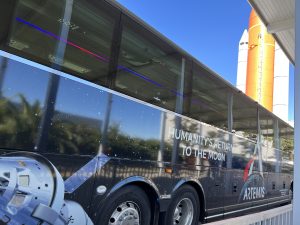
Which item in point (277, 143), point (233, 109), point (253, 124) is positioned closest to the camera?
point (233, 109)

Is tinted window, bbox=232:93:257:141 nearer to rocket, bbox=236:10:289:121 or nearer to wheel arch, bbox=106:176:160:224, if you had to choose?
wheel arch, bbox=106:176:160:224

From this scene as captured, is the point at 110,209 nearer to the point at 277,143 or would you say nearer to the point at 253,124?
the point at 253,124

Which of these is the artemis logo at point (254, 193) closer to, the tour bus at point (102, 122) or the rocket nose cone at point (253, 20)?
the tour bus at point (102, 122)

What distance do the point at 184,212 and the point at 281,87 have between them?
41554 millimetres

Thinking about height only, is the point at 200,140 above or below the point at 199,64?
below

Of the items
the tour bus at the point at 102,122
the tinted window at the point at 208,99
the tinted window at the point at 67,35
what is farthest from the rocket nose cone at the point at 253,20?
the tinted window at the point at 67,35

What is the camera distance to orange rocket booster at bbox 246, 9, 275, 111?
42.0 metres

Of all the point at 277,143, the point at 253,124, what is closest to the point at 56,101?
the point at 253,124

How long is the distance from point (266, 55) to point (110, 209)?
1697 inches

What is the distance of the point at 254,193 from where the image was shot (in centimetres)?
810

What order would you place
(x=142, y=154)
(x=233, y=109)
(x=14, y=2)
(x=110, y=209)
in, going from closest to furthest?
(x=14, y=2)
(x=110, y=209)
(x=142, y=154)
(x=233, y=109)

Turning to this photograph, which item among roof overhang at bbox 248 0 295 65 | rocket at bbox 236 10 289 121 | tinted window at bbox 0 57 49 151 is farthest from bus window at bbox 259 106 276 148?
rocket at bbox 236 10 289 121

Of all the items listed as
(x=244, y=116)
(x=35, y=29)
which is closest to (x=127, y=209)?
(x=35, y=29)

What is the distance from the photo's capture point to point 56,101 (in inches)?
126
